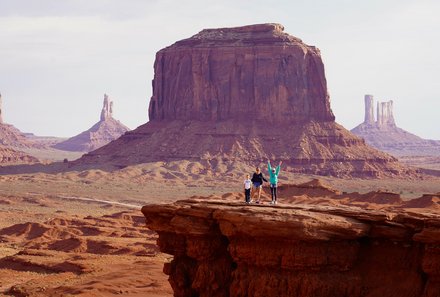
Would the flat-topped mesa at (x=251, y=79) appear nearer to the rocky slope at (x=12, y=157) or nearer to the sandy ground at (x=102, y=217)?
the sandy ground at (x=102, y=217)

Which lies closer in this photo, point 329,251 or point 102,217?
point 329,251

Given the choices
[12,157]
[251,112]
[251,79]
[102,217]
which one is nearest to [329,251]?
[102,217]

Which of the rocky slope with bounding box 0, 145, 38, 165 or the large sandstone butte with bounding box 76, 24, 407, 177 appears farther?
the rocky slope with bounding box 0, 145, 38, 165

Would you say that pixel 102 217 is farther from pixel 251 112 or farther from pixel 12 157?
pixel 12 157

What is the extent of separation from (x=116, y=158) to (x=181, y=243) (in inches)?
4171

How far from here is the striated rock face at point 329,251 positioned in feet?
73.4

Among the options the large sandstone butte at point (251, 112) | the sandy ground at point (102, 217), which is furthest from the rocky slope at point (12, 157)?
the sandy ground at point (102, 217)

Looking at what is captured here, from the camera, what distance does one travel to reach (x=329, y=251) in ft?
74.7

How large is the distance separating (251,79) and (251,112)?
425 cm

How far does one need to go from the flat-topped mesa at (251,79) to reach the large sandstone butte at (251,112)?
0.42 feet

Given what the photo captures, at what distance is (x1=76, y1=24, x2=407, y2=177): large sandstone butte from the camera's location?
124562 mm

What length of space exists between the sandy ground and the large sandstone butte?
459 cm

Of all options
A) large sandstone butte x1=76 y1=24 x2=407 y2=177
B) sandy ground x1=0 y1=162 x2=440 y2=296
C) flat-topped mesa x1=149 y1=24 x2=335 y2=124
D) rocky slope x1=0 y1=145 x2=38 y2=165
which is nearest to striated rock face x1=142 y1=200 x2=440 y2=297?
sandy ground x1=0 y1=162 x2=440 y2=296

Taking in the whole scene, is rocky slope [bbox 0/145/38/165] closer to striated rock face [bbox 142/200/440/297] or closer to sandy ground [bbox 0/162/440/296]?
sandy ground [bbox 0/162/440/296]
